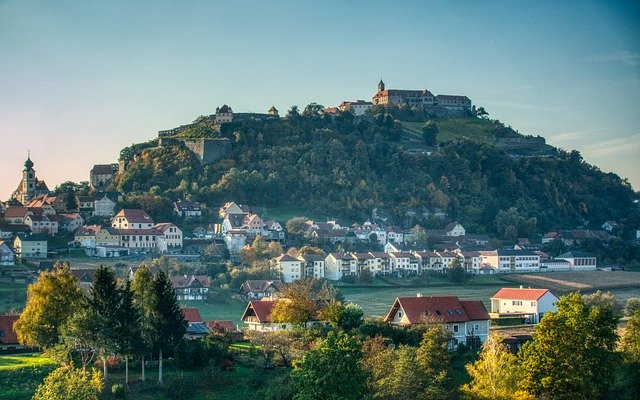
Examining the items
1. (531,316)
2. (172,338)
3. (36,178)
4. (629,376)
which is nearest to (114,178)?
(36,178)

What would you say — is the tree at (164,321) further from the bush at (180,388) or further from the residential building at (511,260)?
the residential building at (511,260)

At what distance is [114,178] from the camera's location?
98188 mm

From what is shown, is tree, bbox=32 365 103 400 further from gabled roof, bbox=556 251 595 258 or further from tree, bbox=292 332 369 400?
gabled roof, bbox=556 251 595 258

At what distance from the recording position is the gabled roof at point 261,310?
42.2m

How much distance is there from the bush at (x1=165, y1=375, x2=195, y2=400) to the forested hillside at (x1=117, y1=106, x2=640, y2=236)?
194 feet

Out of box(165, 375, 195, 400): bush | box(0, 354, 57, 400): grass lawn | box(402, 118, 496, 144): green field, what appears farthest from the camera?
box(402, 118, 496, 144): green field

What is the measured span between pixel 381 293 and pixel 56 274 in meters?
34.7

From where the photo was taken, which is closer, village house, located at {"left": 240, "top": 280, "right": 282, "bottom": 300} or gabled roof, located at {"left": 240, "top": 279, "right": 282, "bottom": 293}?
village house, located at {"left": 240, "top": 280, "right": 282, "bottom": 300}

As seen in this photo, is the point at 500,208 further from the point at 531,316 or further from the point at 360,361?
the point at 360,361

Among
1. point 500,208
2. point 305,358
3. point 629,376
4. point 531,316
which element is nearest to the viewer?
point 305,358

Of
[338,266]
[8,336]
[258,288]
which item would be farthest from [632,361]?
[338,266]

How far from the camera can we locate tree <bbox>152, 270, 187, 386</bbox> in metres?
35.1

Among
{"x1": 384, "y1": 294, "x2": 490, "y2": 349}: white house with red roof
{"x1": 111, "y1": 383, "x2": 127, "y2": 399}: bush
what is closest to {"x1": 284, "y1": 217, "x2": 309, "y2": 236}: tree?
{"x1": 384, "y1": 294, "x2": 490, "y2": 349}: white house with red roof

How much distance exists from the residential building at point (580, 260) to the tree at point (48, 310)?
196ft
